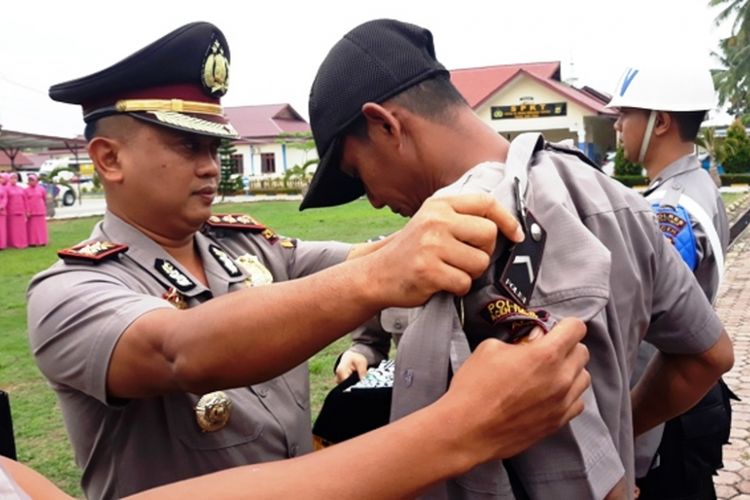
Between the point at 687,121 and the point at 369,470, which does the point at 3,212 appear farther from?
the point at 369,470

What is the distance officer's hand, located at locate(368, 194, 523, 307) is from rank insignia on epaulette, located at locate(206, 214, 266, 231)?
50.1 inches

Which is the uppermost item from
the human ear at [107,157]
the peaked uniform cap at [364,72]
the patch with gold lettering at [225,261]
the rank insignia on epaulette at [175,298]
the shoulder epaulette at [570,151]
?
the peaked uniform cap at [364,72]

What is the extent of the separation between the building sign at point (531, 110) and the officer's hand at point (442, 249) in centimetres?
3511

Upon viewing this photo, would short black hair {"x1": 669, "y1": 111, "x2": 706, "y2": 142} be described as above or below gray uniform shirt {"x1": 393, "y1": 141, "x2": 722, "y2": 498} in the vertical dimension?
above

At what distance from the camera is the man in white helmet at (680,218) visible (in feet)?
8.28

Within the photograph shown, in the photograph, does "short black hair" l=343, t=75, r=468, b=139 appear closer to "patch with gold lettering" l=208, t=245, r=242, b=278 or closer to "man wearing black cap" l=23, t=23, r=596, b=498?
"man wearing black cap" l=23, t=23, r=596, b=498

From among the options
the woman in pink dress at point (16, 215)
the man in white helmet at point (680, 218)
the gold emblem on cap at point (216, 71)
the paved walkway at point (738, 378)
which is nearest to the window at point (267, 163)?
the woman in pink dress at point (16, 215)

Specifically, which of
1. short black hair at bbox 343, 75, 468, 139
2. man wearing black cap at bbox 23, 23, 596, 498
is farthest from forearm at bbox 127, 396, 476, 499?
short black hair at bbox 343, 75, 468, 139

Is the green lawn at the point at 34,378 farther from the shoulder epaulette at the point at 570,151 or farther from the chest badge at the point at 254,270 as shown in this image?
the shoulder epaulette at the point at 570,151

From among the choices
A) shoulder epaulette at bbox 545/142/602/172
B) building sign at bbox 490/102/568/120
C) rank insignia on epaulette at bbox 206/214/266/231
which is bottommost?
building sign at bbox 490/102/568/120

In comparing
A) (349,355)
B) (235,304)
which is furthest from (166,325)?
(349,355)

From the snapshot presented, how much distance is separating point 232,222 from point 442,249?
4.65 ft

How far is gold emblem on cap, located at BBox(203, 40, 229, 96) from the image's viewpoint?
2.23 m

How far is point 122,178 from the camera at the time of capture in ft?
6.88
